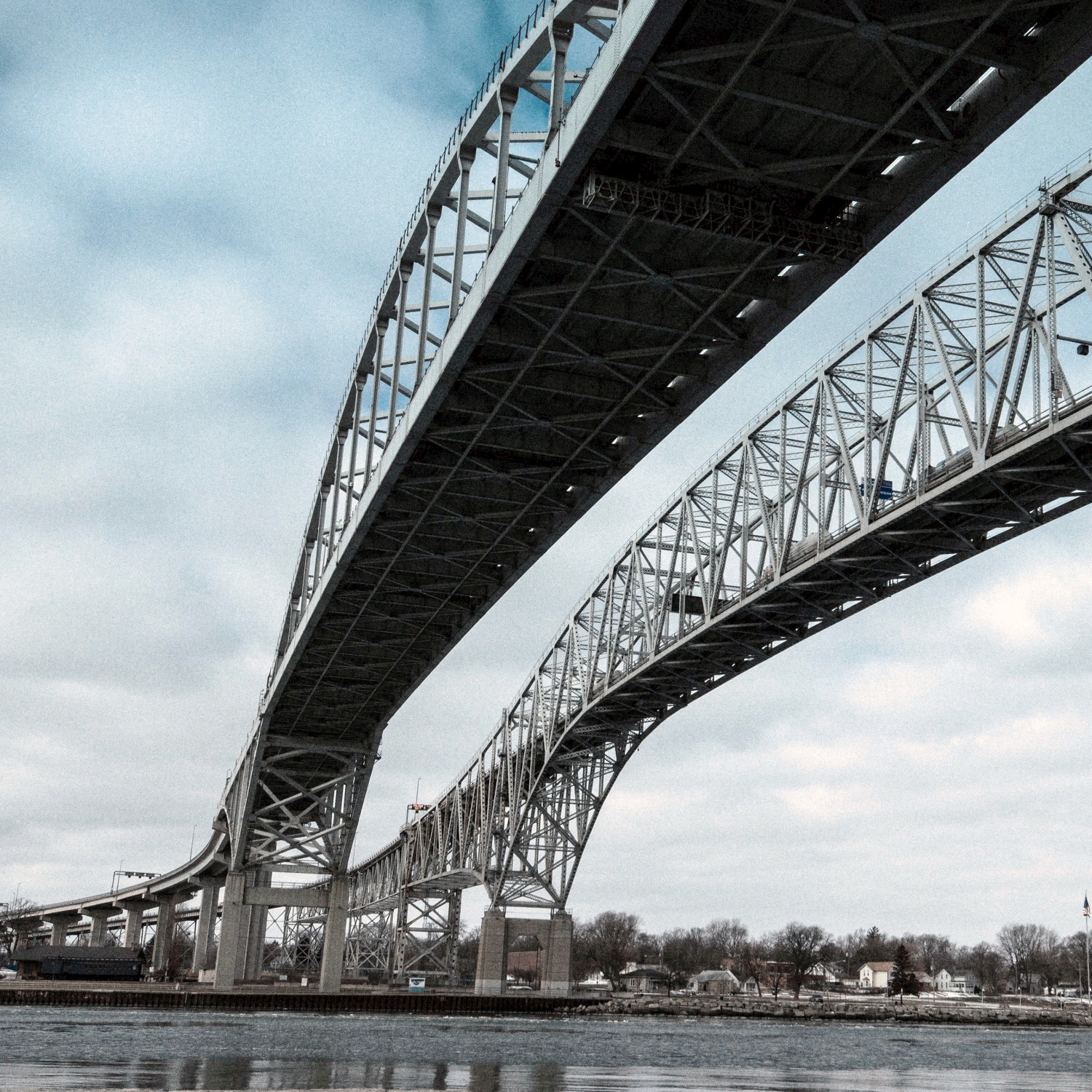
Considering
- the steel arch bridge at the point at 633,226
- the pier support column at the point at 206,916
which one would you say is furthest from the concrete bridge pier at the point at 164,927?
the steel arch bridge at the point at 633,226

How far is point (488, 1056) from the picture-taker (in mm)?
34094

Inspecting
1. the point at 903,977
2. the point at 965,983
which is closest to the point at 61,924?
the point at 903,977

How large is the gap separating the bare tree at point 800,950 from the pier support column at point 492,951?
71884 mm

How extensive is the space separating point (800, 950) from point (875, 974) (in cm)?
4407

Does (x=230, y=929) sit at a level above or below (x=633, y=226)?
below

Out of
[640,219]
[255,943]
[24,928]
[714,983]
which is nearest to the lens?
[640,219]

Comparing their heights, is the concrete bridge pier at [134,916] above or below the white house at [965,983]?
above

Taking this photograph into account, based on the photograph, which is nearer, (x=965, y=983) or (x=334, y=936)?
(x=334, y=936)

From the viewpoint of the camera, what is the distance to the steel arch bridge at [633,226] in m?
17.5

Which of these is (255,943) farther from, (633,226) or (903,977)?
(633,226)

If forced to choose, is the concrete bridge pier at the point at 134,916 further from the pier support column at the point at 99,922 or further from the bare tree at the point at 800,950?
the bare tree at the point at 800,950

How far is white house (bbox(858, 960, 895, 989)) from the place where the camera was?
17362 cm

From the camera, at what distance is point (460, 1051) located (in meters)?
35.8

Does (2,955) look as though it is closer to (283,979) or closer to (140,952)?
(140,952)
